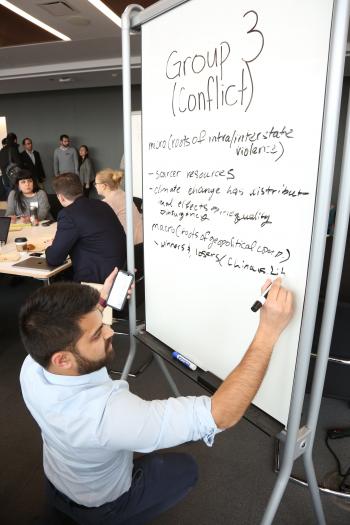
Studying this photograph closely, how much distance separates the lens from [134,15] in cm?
117

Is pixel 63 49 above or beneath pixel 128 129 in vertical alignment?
above

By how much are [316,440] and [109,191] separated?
95.8 inches

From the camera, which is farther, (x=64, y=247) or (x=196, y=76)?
(x=64, y=247)

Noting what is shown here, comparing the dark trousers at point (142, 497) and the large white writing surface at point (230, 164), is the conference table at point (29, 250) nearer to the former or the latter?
the large white writing surface at point (230, 164)

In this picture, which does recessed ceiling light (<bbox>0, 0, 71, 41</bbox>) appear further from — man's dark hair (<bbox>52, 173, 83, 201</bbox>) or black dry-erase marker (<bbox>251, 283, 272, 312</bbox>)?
black dry-erase marker (<bbox>251, 283, 272, 312</bbox>)

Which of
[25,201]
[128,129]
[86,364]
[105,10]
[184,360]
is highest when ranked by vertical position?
[105,10]

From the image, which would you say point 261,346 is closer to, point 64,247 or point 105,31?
point 64,247

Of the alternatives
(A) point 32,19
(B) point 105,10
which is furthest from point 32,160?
(B) point 105,10

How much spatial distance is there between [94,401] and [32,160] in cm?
835

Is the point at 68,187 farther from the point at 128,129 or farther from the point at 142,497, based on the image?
the point at 142,497

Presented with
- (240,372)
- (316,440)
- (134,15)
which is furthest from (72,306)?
(316,440)

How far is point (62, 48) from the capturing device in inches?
216

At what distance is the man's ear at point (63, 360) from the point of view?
34.7 inches

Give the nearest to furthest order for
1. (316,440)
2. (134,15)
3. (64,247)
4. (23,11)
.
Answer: (134,15) < (316,440) < (64,247) < (23,11)
